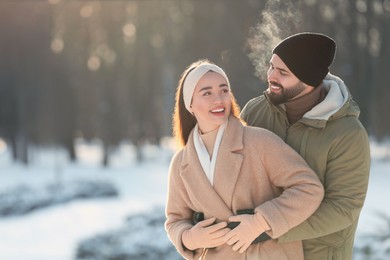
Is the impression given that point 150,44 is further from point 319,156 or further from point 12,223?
point 319,156

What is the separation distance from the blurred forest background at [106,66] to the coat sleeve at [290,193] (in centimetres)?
2002

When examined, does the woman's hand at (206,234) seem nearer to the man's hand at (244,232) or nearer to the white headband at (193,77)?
the man's hand at (244,232)

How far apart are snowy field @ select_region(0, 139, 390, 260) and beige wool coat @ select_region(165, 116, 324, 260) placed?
6.04 m

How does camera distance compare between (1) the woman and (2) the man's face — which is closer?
(1) the woman

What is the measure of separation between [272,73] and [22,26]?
2773cm

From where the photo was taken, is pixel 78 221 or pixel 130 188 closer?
pixel 78 221

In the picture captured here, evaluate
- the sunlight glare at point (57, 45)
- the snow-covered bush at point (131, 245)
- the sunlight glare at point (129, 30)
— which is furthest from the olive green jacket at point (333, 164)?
the sunlight glare at point (57, 45)

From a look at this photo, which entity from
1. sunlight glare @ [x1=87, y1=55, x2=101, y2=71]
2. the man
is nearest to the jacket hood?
the man

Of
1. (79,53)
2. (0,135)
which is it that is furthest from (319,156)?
(0,135)

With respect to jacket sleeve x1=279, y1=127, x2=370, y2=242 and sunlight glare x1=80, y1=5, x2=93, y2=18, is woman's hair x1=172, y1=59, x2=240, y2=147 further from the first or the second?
sunlight glare x1=80, y1=5, x2=93, y2=18

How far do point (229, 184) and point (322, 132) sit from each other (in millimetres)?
420

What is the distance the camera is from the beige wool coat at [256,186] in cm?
280

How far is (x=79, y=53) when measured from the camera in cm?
3019

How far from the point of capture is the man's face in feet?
9.85
